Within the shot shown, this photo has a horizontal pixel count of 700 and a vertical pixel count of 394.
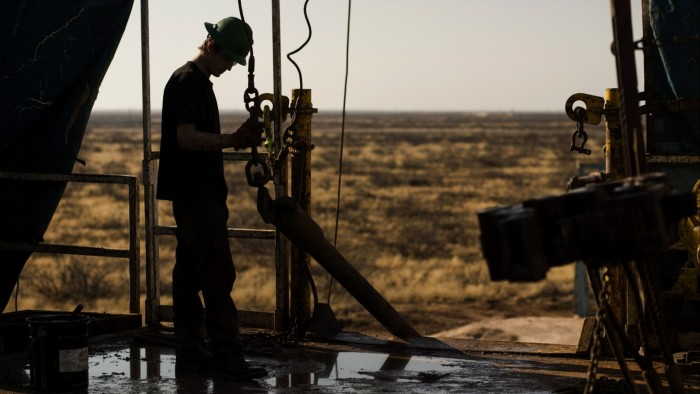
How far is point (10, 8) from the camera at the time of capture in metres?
8.06

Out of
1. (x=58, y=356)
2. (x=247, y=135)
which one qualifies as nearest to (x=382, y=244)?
(x=247, y=135)

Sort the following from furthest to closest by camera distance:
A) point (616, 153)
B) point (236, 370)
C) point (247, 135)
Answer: point (616, 153), point (236, 370), point (247, 135)

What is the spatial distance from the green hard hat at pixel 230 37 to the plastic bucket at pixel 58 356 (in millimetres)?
1682

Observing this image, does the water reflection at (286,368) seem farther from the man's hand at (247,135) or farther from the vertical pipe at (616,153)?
the man's hand at (247,135)

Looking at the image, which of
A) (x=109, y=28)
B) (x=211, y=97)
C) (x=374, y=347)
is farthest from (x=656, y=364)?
(x=109, y=28)

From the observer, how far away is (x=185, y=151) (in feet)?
21.2

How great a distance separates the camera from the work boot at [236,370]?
21.2ft

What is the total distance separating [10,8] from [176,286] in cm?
258

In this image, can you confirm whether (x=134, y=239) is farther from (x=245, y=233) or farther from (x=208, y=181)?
(x=208, y=181)

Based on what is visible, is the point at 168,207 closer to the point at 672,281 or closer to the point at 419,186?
the point at 419,186

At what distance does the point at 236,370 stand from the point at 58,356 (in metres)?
0.97

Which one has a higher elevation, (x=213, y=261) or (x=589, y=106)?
(x=589, y=106)

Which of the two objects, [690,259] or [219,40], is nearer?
[219,40]

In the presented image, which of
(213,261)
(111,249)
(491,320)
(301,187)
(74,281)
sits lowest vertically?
(74,281)
